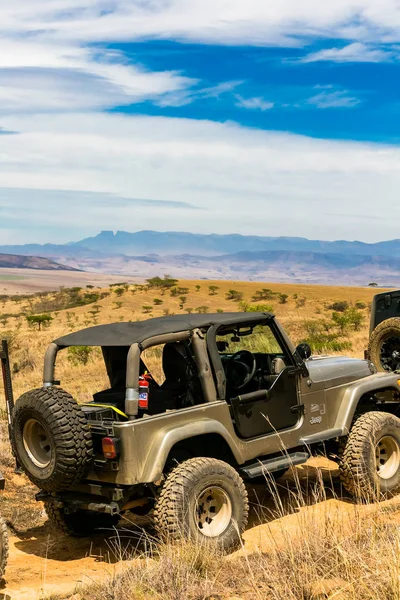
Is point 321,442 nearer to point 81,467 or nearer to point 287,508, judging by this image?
point 287,508

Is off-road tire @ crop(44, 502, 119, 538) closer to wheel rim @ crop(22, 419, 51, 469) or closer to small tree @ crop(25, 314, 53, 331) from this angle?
wheel rim @ crop(22, 419, 51, 469)

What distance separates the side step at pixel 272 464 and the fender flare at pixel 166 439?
1.50 ft

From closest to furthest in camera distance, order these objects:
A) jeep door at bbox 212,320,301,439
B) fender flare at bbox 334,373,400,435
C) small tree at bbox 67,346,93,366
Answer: jeep door at bbox 212,320,301,439, fender flare at bbox 334,373,400,435, small tree at bbox 67,346,93,366

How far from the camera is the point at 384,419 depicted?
25.1 feet

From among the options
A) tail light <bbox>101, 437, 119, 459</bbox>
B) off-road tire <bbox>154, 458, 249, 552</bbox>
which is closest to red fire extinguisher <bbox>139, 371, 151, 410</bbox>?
tail light <bbox>101, 437, 119, 459</bbox>

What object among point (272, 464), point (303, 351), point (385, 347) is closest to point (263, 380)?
point (303, 351)

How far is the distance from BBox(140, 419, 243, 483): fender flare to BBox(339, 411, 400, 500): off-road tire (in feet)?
5.05

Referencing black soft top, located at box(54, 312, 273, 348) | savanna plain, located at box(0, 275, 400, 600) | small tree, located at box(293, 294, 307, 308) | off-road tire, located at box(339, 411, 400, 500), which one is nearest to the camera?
savanna plain, located at box(0, 275, 400, 600)

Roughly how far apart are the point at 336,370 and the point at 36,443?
3097mm

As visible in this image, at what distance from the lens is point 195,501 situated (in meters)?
6.08

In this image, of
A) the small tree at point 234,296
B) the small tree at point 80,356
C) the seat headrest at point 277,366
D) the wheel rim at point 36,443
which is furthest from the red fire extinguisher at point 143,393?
the small tree at point 234,296

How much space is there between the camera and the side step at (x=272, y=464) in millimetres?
6730

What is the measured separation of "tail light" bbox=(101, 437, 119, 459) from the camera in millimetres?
5977

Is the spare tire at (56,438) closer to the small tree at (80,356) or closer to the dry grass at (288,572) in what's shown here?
the dry grass at (288,572)
